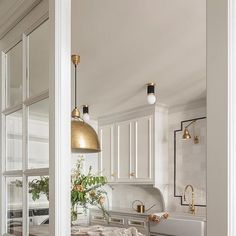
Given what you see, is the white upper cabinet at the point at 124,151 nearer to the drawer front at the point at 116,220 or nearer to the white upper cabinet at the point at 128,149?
the white upper cabinet at the point at 128,149

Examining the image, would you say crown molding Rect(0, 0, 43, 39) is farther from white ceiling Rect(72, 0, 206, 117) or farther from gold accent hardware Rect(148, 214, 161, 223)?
gold accent hardware Rect(148, 214, 161, 223)

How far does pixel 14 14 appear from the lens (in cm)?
177

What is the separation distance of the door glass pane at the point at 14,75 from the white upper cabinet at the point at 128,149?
9.61 ft

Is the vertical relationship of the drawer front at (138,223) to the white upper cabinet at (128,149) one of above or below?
below

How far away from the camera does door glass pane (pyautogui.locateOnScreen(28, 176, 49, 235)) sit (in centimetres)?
145

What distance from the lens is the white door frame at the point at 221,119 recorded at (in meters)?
0.67

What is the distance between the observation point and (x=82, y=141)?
2906mm

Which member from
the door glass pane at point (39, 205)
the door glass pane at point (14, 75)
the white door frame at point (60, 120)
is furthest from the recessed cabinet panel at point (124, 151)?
the white door frame at point (60, 120)

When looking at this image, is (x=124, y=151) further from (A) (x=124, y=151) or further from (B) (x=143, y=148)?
(B) (x=143, y=148)

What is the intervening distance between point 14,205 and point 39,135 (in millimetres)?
466

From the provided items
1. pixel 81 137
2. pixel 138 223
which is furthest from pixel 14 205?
pixel 138 223

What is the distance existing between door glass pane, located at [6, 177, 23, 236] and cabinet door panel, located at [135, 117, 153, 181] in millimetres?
2959
